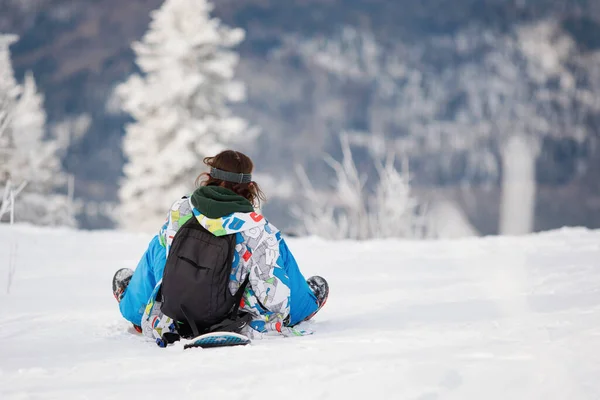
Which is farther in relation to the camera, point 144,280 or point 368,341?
point 144,280

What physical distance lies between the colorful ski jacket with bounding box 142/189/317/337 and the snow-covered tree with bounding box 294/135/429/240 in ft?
18.6

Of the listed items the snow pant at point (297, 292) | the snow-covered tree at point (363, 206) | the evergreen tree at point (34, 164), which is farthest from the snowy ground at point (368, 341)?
the evergreen tree at point (34, 164)

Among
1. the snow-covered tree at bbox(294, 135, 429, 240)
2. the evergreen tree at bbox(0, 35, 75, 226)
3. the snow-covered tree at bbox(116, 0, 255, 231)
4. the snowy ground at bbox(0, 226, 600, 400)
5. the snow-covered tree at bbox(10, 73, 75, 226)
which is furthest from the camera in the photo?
the snow-covered tree at bbox(10, 73, 75, 226)

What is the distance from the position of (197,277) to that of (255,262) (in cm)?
29

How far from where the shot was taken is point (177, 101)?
728 inches

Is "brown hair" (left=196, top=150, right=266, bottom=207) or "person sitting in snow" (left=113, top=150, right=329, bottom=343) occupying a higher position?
"brown hair" (left=196, top=150, right=266, bottom=207)

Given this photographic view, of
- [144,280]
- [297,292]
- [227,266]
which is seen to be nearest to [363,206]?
[297,292]

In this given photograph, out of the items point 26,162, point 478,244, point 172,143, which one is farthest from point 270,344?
point 26,162

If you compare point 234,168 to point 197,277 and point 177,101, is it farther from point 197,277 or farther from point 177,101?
point 177,101

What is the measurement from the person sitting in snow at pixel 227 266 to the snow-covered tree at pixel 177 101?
14.9m

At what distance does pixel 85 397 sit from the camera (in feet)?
6.70

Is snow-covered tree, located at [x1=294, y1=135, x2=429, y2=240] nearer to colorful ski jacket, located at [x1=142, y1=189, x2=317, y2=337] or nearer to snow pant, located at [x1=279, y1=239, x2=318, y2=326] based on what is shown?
snow pant, located at [x1=279, y1=239, x2=318, y2=326]

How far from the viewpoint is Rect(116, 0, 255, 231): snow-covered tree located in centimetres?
1800

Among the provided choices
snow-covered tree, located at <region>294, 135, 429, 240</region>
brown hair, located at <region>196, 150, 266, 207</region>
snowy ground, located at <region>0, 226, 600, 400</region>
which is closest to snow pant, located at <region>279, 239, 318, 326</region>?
snowy ground, located at <region>0, 226, 600, 400</region>
